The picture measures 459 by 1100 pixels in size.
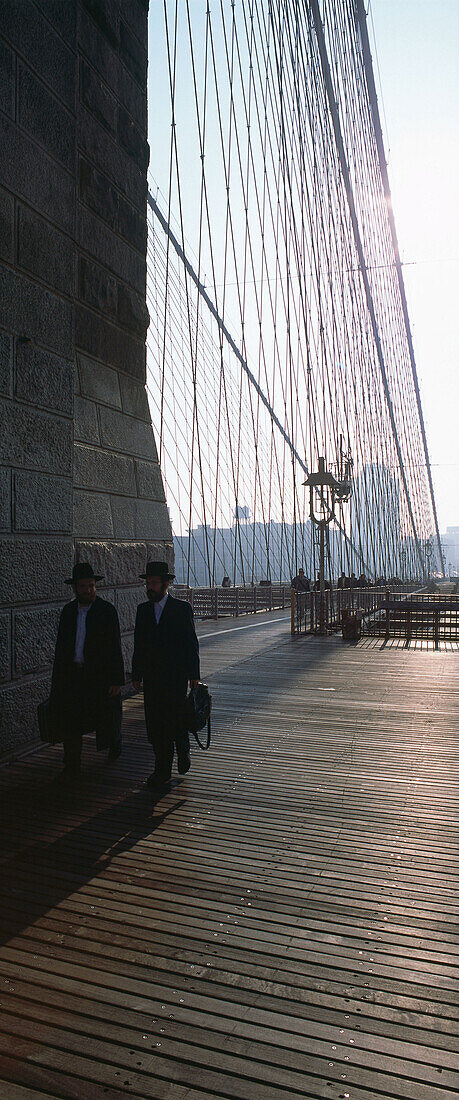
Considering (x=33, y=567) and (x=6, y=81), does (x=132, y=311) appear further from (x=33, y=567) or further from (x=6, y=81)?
(x=33, y=567)

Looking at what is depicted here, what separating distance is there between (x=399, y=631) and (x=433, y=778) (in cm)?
922

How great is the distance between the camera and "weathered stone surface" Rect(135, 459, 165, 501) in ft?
20.8

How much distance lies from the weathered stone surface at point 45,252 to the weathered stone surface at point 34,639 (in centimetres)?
198

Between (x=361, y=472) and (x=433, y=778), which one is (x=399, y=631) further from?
(x=361, y=472)

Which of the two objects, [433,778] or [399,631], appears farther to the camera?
[399,631]

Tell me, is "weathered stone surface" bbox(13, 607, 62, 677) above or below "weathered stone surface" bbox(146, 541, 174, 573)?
below

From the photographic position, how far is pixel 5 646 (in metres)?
4.23

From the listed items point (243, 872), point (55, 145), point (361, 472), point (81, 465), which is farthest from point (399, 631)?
point (361, 472)

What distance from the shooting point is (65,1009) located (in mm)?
1916

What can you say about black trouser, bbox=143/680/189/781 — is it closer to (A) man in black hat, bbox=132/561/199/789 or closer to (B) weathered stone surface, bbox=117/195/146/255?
(A) man in black hat, bbox=132/561/199/789

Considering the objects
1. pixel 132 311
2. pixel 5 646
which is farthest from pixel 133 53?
pixel 5 646

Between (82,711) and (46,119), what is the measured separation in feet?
11.5

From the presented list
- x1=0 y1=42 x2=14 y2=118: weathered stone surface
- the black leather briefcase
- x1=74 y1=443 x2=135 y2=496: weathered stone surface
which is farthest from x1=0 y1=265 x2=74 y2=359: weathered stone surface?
the black leather briefcase

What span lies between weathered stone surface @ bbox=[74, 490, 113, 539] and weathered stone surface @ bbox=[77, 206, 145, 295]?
172 cm
